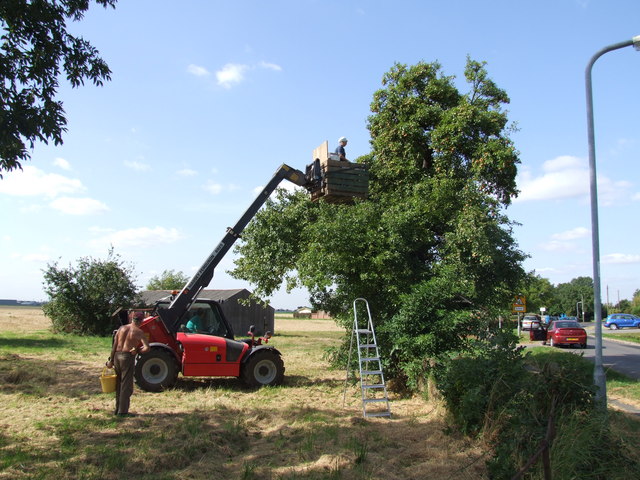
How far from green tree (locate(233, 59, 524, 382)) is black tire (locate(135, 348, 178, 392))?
4000 mm

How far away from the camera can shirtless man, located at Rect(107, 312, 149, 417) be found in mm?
8961

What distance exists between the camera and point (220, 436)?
751 cm

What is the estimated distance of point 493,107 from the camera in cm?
1773

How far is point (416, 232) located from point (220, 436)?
862 cm

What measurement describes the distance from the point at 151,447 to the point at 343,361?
869 cm

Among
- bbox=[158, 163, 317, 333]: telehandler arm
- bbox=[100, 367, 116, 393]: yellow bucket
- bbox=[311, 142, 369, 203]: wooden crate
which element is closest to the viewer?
bbox=[100, 367, 116, 393]: yellow bucket

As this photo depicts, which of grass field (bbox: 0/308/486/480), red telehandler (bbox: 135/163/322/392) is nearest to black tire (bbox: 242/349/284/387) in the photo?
red telehandler (bbox: 135/163/322/392)

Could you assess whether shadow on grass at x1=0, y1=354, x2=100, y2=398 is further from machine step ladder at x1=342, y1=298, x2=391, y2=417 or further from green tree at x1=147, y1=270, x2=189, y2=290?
green tree at x1=147, y1=270, x2=189, y2=290

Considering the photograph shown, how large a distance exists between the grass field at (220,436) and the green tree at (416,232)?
213 cm

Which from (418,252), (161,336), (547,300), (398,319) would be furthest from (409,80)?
(547,300)

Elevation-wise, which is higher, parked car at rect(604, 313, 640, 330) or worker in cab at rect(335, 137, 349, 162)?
worker in cab at rect(335, 137, 349, 162)

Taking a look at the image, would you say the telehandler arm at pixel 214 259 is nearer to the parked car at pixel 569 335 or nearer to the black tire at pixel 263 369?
the black tire at pixel 263 369

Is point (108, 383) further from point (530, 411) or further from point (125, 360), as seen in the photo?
point (530, 411)

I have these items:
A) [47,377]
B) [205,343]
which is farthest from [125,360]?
[47,377]
